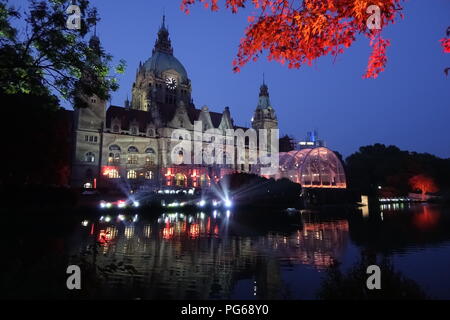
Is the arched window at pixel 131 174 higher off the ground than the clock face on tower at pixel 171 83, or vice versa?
the clock face on tower at pixel 171 83

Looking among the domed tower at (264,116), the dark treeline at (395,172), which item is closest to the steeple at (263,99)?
the domed tower at (264,116)

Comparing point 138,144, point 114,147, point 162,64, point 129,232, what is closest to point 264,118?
point 162,64

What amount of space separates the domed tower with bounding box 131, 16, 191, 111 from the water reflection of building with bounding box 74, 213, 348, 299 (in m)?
77.8

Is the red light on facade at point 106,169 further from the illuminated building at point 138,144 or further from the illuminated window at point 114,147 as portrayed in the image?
the illuminated window at point 114,147

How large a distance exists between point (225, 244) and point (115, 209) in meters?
20.1

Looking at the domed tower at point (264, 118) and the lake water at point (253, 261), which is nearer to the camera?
the lake water at point (253, 261)

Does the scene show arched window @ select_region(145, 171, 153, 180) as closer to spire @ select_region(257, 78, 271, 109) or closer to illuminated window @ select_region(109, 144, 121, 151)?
illuminated window @ select_region(109, 144, 121, 151)

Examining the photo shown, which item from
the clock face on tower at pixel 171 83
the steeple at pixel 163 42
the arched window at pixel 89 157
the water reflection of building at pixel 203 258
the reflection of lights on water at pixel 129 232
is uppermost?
the steeple at pixel 163 42

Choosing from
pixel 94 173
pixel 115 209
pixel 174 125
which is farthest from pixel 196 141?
pixel 115 209

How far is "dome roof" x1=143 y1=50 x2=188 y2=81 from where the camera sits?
10019 cm

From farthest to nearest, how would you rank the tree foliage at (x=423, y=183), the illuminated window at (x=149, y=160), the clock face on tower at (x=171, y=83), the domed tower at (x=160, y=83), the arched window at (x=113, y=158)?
the clock face on tower at (x=171, y=83) < the domed tower at (x=160, y=83) < the tree foliage at (x=423, y=183) < the illuminated window at (x=149, y=160) < the arched window at (x=113, y=158)

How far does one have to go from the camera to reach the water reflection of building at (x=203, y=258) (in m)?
9.91

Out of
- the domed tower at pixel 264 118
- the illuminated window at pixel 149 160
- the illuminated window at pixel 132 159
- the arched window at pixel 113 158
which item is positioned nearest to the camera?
the arched window at pixel 113 158

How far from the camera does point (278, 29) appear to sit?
31.0ft
